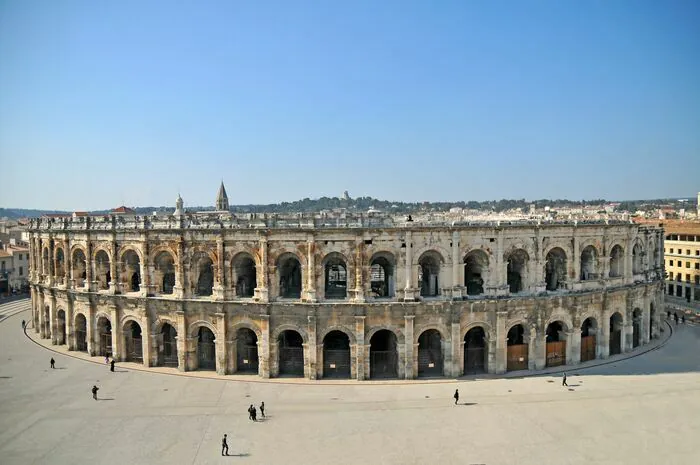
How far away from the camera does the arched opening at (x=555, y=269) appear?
3809 centimetres

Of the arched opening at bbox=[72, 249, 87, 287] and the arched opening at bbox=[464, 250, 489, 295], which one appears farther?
the arched opening at bbox=[72, 249, 87, 287]

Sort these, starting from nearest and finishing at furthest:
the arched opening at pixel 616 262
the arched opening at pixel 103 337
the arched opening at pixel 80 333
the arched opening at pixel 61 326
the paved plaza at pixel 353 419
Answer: the paved plaza at pixel 353 419 → the arched opening at pixel 103 337 → the arched opening at pixel 616 262 → the arched opening at pixel 80 333 → the arched opening at pixel 61 326

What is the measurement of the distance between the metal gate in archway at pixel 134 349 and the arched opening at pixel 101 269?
5010 millimetres

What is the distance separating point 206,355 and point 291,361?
21.3ft

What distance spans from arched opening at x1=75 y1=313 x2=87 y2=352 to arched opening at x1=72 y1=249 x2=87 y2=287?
2667mm

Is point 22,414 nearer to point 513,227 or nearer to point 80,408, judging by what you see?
point 80,408

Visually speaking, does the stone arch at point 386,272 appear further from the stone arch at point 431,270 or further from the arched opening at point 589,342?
the arched opening at point 589,342

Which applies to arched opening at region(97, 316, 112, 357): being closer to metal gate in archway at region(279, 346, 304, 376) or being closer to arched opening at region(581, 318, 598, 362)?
metal gate in archway at region(279, 346, 304, 376)

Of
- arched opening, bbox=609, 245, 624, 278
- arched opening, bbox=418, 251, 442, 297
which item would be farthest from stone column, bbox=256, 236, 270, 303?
arched opening, bbox=609, 245, 624, 278

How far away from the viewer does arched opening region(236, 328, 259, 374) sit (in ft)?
120

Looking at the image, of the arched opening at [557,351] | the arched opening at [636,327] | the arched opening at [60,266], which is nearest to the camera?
the arched opening at [557,351]

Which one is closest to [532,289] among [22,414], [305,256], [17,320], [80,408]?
[305,256]

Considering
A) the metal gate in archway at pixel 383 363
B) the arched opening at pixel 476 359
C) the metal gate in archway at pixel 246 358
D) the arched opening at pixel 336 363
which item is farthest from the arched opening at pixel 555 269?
the metal gate in archway at pixel 246 358

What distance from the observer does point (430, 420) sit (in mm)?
28141
